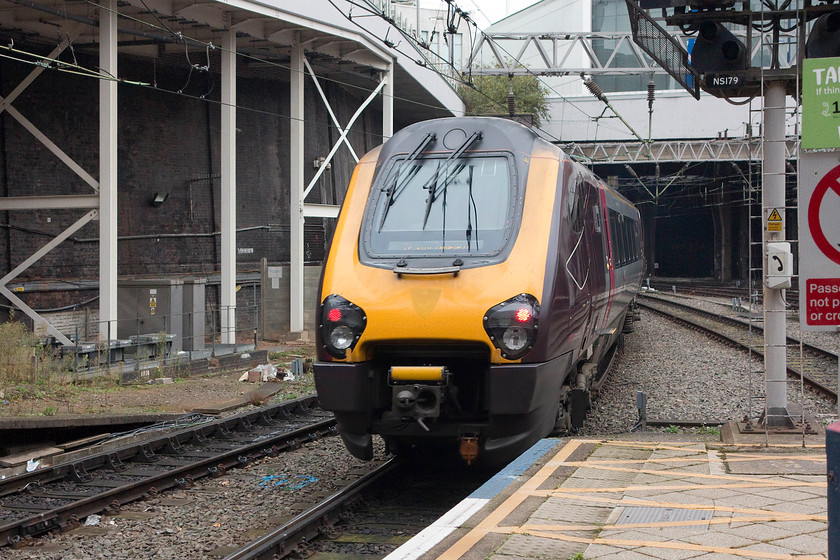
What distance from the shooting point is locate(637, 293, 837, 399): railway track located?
14047 mm

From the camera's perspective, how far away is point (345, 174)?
107 ft

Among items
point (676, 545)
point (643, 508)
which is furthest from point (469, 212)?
point (676, 545)

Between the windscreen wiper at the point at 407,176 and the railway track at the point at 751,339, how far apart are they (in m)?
3.06

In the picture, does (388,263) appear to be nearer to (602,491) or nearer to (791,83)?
(602,491)

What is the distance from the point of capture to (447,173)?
7.90 m

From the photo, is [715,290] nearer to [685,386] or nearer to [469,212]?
[685,386]

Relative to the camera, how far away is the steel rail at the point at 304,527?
590 cm

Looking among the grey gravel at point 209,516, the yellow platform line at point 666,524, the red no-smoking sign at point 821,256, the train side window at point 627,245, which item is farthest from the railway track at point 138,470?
the train side window at point 627,245

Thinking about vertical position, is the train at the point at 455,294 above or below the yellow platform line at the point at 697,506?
above

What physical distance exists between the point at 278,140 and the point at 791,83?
20.8 meters

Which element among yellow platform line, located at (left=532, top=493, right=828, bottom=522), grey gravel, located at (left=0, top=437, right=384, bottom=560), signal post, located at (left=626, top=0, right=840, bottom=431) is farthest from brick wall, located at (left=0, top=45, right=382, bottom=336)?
yellow platform line, located at (left=532, top=493, right=828, bottom=522)

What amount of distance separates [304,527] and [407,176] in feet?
10.2

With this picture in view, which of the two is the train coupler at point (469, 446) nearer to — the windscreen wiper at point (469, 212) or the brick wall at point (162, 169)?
the windscreen wiper at point (469, 212)

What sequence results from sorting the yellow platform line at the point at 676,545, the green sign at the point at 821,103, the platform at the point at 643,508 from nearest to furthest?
the yellow platform line at the point at 676,545, the platform at the point at 643,508, the green sign at the point at 821,103
